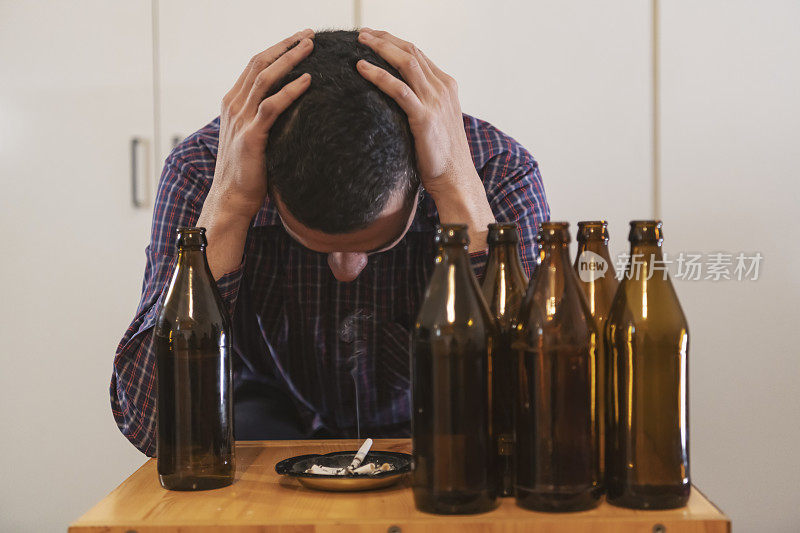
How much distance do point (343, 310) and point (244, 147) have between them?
0.44 metres

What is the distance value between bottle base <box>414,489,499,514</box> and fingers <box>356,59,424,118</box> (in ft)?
1.66

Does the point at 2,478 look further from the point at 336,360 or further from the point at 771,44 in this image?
the point at 771,44

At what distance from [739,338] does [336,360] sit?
1319 millimetres

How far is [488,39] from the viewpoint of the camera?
2.12 m

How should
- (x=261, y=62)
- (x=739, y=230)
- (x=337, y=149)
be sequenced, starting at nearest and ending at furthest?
1. (x=337, y=149)
2. (x=261, y=62)
3. (x=739, y=230)

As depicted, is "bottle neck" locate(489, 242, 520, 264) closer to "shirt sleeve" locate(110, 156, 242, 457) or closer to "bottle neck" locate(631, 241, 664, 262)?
"bottle neck" locate(631, 241, 664, 262)

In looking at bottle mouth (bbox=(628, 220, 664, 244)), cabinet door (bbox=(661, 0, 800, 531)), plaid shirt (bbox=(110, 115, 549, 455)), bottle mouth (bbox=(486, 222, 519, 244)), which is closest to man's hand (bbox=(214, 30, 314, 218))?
plaid shirt (bbox=(110, 115, 549, 455))

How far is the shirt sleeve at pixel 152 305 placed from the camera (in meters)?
1.01

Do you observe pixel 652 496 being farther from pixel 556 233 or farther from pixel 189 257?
pixel 189 257

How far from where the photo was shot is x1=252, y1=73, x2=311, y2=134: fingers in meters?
0.95

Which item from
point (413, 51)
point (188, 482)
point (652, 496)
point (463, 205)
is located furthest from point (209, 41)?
point (652, 496)

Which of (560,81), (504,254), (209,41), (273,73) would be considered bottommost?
(504,254)

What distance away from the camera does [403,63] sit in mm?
1015

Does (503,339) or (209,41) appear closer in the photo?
(503,339)
